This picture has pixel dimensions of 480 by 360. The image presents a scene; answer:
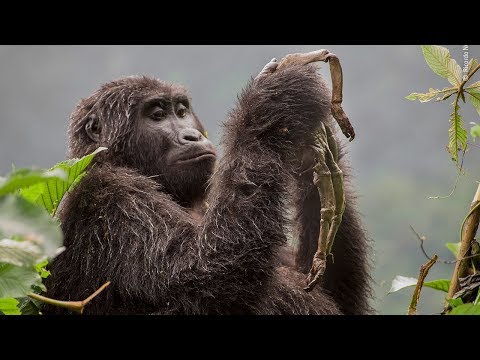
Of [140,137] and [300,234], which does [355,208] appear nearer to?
[300,234]

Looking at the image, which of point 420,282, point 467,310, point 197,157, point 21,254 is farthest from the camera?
point 197,157

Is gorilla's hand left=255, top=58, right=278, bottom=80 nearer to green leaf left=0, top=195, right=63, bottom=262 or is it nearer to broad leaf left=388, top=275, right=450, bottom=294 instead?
broad leaf left=388, top=275, right=450, bottom=294

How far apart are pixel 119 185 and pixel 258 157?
2.34 feet

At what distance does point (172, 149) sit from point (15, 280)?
2.03 metres

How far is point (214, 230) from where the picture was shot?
10.5ft

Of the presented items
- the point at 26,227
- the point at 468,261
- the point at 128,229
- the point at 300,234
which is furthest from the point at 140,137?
the point at 26,227

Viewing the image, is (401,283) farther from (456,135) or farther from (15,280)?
(15,280)

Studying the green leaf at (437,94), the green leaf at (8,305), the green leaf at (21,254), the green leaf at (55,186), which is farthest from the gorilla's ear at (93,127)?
the green leaf at (21,254)

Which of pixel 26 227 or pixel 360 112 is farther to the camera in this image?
pixel 360 112

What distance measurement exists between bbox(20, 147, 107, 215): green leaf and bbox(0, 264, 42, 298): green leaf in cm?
68

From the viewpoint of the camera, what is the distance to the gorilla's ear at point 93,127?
4116 mm

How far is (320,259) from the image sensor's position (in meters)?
3.17

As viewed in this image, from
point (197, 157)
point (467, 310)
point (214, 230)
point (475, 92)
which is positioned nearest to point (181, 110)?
point (197, 157)

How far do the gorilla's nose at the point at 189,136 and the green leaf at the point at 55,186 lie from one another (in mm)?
1106
